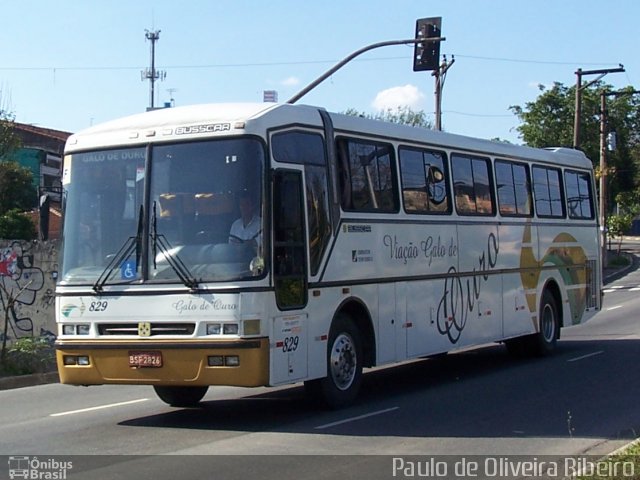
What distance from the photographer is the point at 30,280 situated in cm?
2083

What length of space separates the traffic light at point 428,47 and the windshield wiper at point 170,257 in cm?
1383

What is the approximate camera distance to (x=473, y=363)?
17125 mm

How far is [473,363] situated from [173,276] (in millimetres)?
7978

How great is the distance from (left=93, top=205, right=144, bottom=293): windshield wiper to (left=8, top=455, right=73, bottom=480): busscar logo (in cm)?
221

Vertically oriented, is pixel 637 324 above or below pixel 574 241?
below

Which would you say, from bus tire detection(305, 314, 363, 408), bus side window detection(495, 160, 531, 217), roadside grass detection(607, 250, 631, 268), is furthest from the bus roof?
roadside grass detection(607, 250, 631, 268)

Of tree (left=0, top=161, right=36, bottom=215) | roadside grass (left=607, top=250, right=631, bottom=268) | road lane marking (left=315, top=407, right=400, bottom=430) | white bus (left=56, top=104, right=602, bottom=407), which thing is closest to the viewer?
white bus (left=56, top=104, right=602, bottom=407)

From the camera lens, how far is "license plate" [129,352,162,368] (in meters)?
10.5

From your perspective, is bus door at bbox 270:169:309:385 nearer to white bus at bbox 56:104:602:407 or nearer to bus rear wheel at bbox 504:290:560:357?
white bus at bbox 56:104:602:407

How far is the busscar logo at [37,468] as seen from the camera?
844 centimetres

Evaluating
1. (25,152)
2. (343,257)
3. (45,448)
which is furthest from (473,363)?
(25,152)

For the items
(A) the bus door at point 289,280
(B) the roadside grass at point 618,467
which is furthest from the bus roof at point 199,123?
(B) the roadside grass at point 618,467

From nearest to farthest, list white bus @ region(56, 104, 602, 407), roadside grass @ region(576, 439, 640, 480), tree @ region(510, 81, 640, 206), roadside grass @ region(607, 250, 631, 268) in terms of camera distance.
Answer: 1. roadside grass @ region(576, 439, 640, 480)
2. white bus @ region(56, 104, 602, 407)
3. roadside grass @ region(607, 250, 631, 268)
4. tree @ region(510, 81, 640, 206)

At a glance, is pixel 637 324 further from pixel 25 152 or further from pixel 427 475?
pixel 25 152
